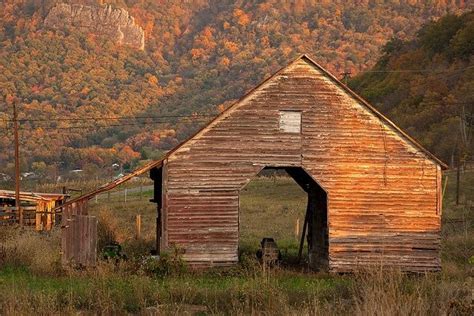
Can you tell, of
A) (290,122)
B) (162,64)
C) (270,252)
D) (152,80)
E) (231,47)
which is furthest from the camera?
(162,64)

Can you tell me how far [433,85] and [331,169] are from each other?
202 feet

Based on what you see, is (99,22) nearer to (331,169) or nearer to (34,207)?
(34,207)

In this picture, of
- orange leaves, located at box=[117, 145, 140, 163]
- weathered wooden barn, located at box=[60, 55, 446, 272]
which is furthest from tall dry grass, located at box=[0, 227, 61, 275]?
orange leaves, located at box=[117, 145, 140, 163]

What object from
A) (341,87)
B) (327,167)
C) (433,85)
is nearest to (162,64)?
(433,85)

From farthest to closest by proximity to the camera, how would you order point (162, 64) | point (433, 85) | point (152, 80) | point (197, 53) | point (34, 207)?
point (162, 64)
point (197, 53)
point (152, 80)
point (433, 85)
point (34, 207)

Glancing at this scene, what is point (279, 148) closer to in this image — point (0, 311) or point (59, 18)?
Result: point (0, 311)

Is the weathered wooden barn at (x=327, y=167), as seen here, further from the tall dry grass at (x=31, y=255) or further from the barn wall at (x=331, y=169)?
the tall dry grass at (x=31, y=255)

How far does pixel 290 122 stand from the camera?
22.5 meters

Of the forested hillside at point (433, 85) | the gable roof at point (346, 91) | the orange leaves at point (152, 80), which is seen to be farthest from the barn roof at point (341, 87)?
the orange leaves at point (152, 80)

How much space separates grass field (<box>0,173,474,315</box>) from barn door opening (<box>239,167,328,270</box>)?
9.8 inches

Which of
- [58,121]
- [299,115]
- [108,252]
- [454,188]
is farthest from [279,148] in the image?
[58,121]

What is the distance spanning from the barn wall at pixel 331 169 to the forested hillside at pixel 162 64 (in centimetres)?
4233

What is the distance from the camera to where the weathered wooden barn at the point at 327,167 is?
22.1 metres

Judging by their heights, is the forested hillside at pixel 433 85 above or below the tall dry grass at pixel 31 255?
above
